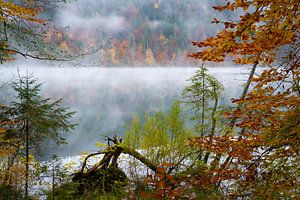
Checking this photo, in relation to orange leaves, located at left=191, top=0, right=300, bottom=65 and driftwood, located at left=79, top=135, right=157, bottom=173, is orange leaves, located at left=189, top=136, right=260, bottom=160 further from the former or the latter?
driftwood, located at left=79, top=135, right=157, bottom=173

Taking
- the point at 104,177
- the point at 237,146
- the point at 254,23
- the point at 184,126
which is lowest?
the point at 104,177

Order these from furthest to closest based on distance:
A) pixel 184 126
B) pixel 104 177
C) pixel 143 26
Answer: pixel 143 26 → pixel 184 126 → pixel 104 177

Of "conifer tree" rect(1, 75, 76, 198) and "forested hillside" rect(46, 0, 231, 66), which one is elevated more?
"forested hillside" rect(46, 0, 231, 66)

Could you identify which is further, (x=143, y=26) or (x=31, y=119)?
(x=143, y=26)

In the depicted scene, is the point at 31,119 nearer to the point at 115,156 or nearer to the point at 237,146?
the point at 115,156

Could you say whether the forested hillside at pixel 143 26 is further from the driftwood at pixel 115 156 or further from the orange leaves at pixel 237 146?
the orange leaves at pixel 237 146

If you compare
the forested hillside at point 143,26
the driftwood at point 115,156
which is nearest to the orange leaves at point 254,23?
the driftwood at point 115,156

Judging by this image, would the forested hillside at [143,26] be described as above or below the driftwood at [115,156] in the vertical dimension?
above

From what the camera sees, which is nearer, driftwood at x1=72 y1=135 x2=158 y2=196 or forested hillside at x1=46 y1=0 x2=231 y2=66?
driftwood at x1=72 y1=135 x2=158 y2=196

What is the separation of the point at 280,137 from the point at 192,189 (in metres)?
2.87

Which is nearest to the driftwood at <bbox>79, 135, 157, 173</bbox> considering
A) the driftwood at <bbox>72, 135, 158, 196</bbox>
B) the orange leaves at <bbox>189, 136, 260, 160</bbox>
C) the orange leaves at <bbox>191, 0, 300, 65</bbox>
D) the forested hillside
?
the driftwood at <bbox>72, 135, 158, 196</bbox>

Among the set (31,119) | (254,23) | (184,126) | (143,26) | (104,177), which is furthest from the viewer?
(143,26)

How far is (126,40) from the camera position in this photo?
7494 cm

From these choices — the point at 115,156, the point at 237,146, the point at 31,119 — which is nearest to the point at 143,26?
the point at 115,156
